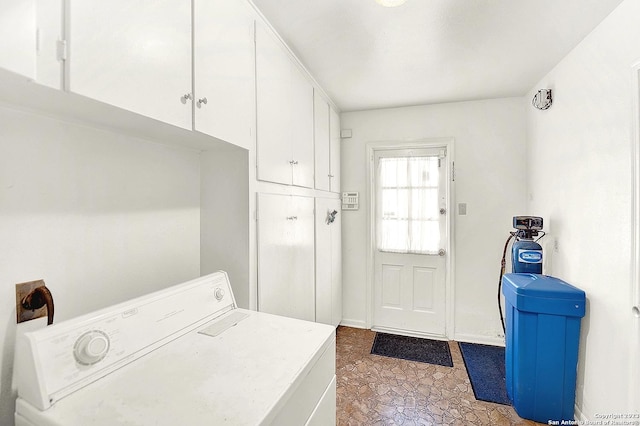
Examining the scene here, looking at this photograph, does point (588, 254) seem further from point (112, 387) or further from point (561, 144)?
point (112, 387)

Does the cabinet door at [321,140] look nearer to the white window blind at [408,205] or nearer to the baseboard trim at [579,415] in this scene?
the white window blind at [408,205]

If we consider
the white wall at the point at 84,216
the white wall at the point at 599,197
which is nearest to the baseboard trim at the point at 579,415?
the white wall at the point at 599,197

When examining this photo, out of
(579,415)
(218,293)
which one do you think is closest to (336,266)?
(218,293)

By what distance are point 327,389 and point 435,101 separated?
2.86 m

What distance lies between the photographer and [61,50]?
0.72 m

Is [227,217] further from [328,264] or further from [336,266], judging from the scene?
[336,266]

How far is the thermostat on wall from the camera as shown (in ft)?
10.9

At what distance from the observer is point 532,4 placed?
1566 millimetres

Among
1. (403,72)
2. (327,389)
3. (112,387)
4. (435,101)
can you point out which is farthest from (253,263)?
(435,101)

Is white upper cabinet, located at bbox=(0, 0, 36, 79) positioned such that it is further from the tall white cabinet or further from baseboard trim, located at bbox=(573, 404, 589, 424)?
baseboard trim, located at bbox=(573, 404, 589, 424)

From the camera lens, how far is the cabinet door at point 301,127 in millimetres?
2086

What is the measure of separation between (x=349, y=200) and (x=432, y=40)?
1.77 m

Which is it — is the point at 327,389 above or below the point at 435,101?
below

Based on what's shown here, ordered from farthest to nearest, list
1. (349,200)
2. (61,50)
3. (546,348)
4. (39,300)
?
(349,200), (546,348), (39,300), (61,50)
